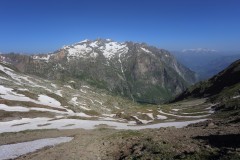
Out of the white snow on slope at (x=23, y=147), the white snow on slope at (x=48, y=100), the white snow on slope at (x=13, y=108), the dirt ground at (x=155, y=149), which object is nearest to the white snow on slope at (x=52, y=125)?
the white snow on slope at (x=13, y=108)

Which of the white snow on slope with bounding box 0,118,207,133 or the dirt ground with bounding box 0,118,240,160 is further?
the white snow on slope with bounding box 0,118,207,133

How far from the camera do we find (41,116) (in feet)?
307

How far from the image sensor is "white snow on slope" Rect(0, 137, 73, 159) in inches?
1573

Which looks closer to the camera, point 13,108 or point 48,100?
point 13,108

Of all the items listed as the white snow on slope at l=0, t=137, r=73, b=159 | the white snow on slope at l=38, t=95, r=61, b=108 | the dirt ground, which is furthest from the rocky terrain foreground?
the white snow on slope at l=38, t=95, r=61, b=108

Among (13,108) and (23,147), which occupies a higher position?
(13,108)

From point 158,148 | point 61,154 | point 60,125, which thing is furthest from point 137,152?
point 60,125

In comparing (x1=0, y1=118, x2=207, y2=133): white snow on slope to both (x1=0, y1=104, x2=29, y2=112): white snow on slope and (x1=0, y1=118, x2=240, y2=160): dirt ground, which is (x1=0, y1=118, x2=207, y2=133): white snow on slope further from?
(x1=0, y1=118, x2=240, y2=160): dirt ground

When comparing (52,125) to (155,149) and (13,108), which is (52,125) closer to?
A: (13,108)

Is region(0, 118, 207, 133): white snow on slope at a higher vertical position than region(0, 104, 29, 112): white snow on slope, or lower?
lower

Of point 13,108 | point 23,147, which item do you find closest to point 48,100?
point 13,108

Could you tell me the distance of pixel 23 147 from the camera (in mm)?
44312

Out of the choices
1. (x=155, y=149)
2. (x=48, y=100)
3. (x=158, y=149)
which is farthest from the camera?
(x=48, y=100)

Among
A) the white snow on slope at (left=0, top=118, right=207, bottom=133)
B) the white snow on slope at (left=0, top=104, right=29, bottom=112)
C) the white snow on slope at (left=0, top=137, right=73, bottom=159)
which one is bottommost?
the white snow on slope at (left=0, top=118, right=207, bottom=133)
